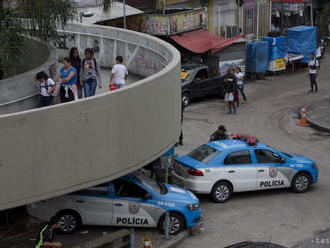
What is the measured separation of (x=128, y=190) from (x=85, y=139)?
139 inches

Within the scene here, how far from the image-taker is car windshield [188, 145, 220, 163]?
16.6 m

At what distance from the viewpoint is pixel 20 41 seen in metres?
13.5

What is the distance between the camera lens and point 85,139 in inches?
429

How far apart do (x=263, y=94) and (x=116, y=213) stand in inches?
678

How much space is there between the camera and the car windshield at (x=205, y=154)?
16562mm

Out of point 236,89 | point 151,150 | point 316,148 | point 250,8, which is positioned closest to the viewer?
point 151,150

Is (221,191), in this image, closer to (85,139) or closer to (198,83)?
(85,139)

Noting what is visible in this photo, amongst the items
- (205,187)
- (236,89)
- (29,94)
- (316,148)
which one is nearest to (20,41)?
(29,94)

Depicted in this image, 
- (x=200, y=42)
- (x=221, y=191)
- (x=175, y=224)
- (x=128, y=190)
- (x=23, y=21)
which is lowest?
(x=221, y=191)

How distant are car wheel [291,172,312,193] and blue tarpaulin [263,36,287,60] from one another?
1639 cm

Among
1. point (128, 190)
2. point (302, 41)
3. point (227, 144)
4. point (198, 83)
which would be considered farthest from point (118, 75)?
point (302, 41)

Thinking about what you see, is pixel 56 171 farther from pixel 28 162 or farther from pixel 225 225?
pixel 225 225

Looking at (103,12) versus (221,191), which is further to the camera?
(103,12)

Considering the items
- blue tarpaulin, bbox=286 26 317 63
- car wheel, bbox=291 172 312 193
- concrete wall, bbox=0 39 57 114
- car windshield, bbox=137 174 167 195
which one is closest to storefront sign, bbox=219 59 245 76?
blue tarpaulin, bbox=286 26 317 63
